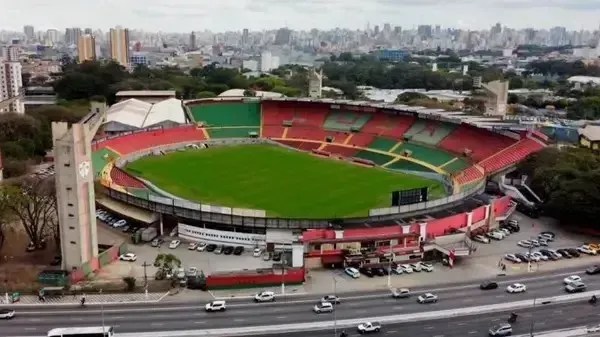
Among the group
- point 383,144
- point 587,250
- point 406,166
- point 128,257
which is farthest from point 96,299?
point 383,144

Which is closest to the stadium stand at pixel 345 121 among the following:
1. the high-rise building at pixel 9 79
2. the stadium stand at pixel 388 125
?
the stadium stand at pixel 388 125

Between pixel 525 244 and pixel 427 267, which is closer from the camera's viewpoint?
pixel 427 267

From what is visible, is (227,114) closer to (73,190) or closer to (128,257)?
(128,257)

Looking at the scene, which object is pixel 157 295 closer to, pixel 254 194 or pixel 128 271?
pixel 128 271

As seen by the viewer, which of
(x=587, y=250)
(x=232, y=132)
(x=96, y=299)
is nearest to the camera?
(x=96, y=299)

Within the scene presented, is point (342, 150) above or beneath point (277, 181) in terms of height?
above

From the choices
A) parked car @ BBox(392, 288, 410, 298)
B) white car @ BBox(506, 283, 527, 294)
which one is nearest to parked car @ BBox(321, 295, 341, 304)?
parked car @ BBox(392, 288, 410, 298)
